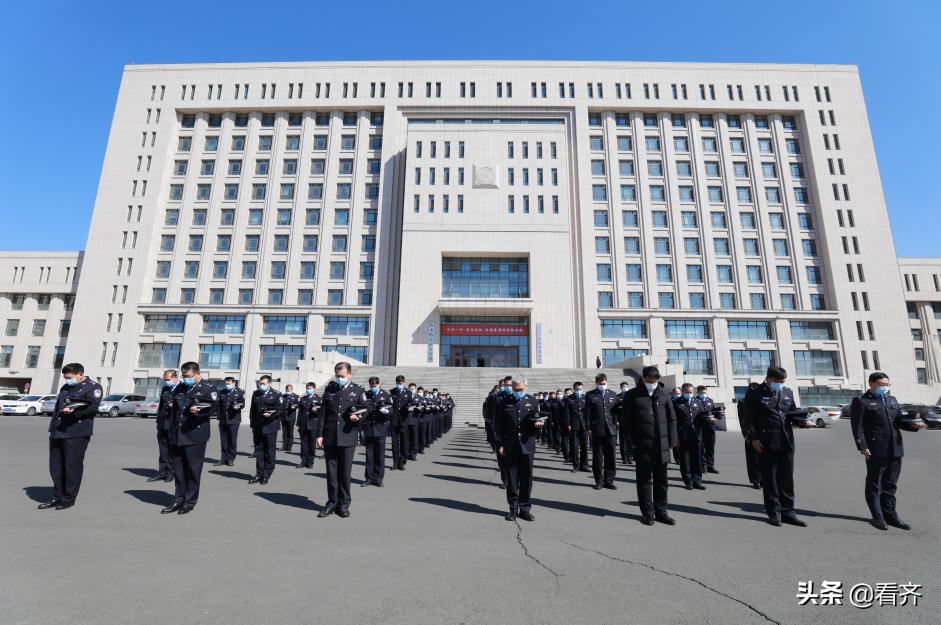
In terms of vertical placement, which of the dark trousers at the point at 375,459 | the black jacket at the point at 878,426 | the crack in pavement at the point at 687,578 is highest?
the black jacket at the point at 878,426

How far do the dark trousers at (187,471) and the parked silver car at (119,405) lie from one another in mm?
31340

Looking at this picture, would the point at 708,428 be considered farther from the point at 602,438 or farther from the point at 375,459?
the point at 375,459

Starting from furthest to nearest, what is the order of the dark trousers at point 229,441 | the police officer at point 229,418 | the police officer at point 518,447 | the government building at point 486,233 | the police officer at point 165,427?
the government building at point 486,233 < the dark trousers at point 229,441 < the police officer at point 229,418 < the police officer at point 165,427 < the police officer at point 518,447

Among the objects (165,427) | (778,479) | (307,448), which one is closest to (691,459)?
(778,479)

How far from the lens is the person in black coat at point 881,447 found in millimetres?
6355

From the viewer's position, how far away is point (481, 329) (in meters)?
44.8

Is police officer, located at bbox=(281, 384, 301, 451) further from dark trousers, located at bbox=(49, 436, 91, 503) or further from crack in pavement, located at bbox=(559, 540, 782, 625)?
crack in pavement, located at bbox=(559, 540, 782, 625)

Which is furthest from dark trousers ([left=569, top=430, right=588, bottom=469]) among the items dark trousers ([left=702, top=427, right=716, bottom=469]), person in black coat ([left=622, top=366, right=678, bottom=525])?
person in black coat ([left=622, top=366, right=678, bottom=525])

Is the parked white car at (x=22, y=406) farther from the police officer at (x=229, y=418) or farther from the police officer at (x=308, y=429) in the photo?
the police officer at (x=308, y=429)

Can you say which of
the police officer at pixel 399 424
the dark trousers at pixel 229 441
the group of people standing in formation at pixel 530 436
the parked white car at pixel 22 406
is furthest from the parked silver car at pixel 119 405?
the group of people standing in formation at pixel 530 436

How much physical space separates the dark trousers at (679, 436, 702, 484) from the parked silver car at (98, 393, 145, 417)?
3600cm

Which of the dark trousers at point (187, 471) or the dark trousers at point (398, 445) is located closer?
the dark trousers at point (187, 471)

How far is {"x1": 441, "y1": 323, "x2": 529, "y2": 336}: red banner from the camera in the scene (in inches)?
1759

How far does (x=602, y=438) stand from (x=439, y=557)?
18.1 feet
